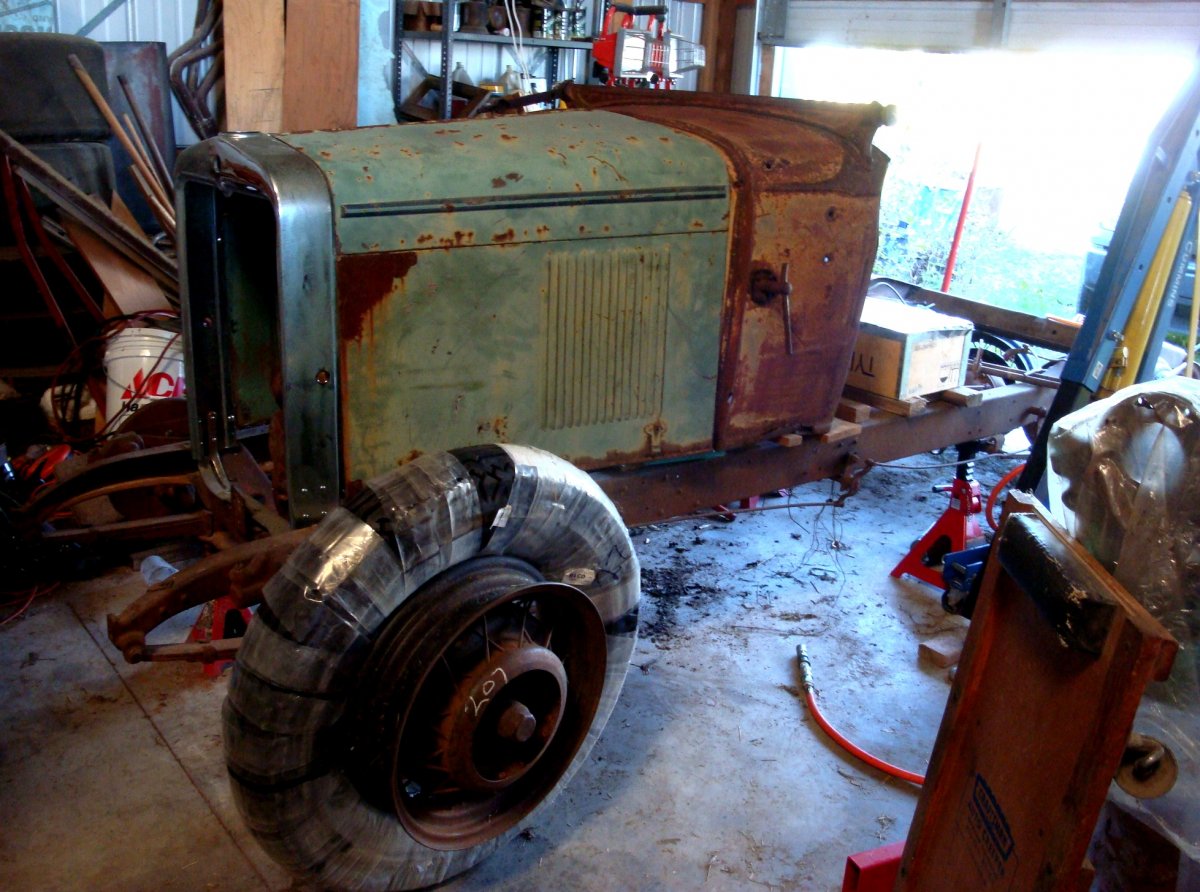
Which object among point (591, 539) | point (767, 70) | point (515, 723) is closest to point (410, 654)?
point (515, 723)

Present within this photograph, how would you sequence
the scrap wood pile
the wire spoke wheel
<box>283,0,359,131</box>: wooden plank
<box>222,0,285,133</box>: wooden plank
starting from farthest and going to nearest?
<box>283,0,359,131</box>: wooden plank < <box>222,0,285,133</box>: wooden plank < the scrap wood pile < the wire spoke wheel

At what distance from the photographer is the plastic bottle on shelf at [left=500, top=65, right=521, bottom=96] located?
633cm

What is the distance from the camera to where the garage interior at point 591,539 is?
6.05 ft

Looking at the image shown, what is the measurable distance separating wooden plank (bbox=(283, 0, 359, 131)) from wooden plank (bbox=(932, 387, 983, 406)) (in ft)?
11.9

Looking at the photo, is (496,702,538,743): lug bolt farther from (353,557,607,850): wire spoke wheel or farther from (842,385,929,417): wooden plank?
(842,385,929,417): wooden plank

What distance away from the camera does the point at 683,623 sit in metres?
3.27

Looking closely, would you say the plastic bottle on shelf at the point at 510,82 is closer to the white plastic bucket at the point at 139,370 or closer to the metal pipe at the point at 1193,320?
the white plastic bucket at the point at 139,370

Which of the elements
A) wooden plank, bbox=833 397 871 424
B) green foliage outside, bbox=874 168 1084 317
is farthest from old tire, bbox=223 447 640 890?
green foliage outside, bbox=874 168 1084 317

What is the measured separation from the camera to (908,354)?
10.7ft

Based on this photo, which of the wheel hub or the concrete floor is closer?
the wheel hub

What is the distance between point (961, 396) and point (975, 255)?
3973mm

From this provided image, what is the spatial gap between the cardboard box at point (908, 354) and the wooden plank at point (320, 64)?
11.2ft

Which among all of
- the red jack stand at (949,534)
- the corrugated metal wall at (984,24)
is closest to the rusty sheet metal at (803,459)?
the red jack stand at (949,534)

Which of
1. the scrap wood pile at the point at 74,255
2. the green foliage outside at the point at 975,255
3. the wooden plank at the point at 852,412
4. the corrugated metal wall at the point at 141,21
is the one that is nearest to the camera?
the wooden plank at the point at 852,412
